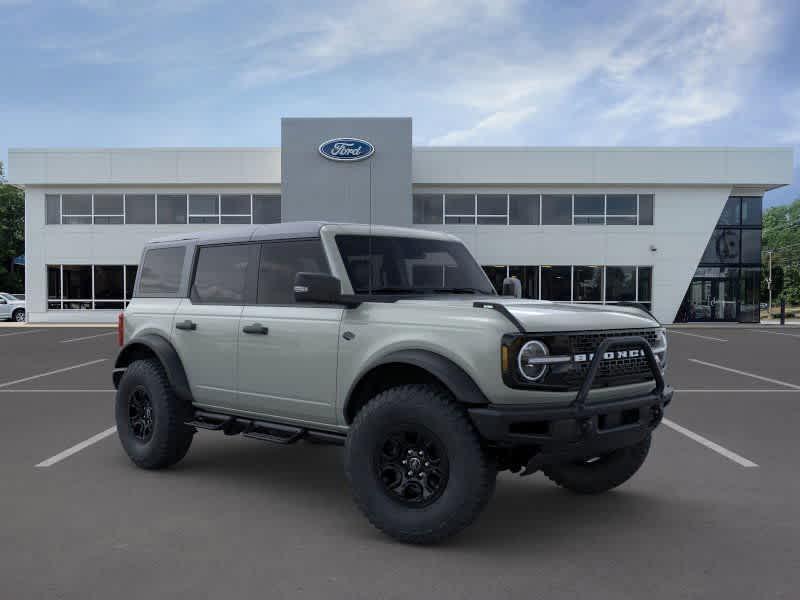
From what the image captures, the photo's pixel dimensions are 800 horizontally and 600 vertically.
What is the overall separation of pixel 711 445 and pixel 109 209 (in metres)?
29.7

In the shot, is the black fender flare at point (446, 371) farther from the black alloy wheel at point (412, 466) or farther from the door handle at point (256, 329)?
the door handle at point (256, 329)

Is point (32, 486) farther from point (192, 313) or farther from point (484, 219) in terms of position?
point (484, 219)

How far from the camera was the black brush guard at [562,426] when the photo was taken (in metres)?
3.86

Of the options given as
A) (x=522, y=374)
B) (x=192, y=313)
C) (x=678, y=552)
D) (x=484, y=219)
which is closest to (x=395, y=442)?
(x=522, y=374)

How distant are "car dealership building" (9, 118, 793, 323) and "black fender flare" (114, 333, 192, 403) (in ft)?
80.8

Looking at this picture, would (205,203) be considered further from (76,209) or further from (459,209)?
(459,209)

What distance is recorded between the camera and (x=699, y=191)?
3150cm

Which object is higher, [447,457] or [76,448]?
[447,457]

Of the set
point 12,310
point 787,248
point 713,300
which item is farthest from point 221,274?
point 787,248

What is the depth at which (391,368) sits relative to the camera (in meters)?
4.51

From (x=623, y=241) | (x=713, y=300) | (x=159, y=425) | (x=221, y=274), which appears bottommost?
(x=159, y=425)

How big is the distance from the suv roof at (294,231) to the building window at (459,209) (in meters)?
25.6

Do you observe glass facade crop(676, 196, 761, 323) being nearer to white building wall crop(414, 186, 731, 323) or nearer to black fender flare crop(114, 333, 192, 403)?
white building wall crop(414, 186, 731, 323)

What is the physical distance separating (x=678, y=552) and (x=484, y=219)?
27.8 meters
